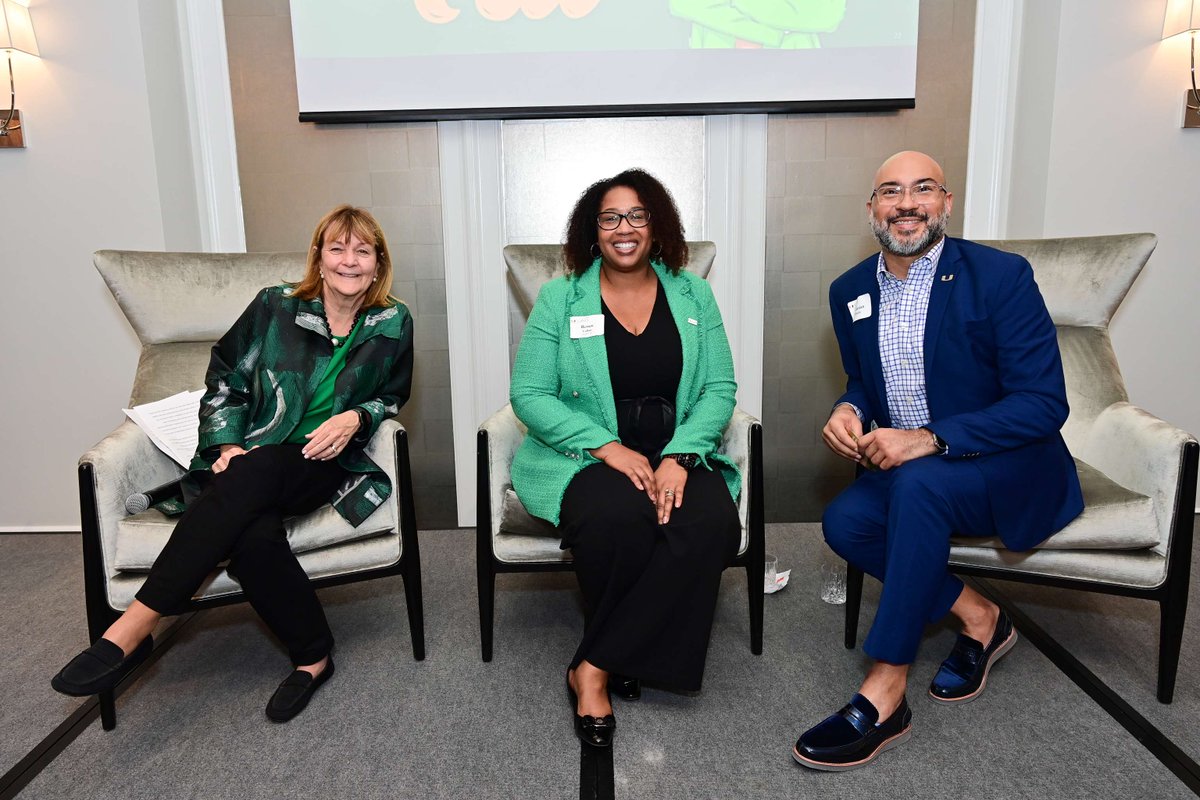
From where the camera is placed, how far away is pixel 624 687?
6.18ft

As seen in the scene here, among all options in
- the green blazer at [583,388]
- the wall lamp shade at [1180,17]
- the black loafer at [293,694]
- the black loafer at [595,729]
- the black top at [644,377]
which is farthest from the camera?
the wall lamp shade at [1180,17]

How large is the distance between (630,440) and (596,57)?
1525mm

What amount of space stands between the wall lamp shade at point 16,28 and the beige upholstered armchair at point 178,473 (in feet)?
3.23

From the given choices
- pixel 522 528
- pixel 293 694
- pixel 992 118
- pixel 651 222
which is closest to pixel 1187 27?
pixel 992 118

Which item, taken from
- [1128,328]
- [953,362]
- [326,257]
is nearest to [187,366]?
[326,257]

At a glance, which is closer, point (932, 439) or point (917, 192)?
point (932, 439)

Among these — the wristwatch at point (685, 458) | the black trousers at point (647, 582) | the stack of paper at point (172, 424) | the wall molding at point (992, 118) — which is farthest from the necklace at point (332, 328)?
the wall molding at point (992, 118)

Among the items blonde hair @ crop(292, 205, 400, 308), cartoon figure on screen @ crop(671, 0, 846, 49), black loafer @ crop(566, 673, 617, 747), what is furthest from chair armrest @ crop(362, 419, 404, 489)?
cartoon figure on screen @ crop(671, 0, 846, 49)

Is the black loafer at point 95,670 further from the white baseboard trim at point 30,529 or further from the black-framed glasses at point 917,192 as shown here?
the black-framed glasses at point 917,192

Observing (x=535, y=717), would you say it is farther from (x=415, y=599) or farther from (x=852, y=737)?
(x=852, y=737)

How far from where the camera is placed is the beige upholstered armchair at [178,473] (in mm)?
1760

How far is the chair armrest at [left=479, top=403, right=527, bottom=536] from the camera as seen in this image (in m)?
1.98

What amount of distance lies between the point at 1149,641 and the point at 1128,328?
4.34 ft

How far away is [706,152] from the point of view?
288cm
